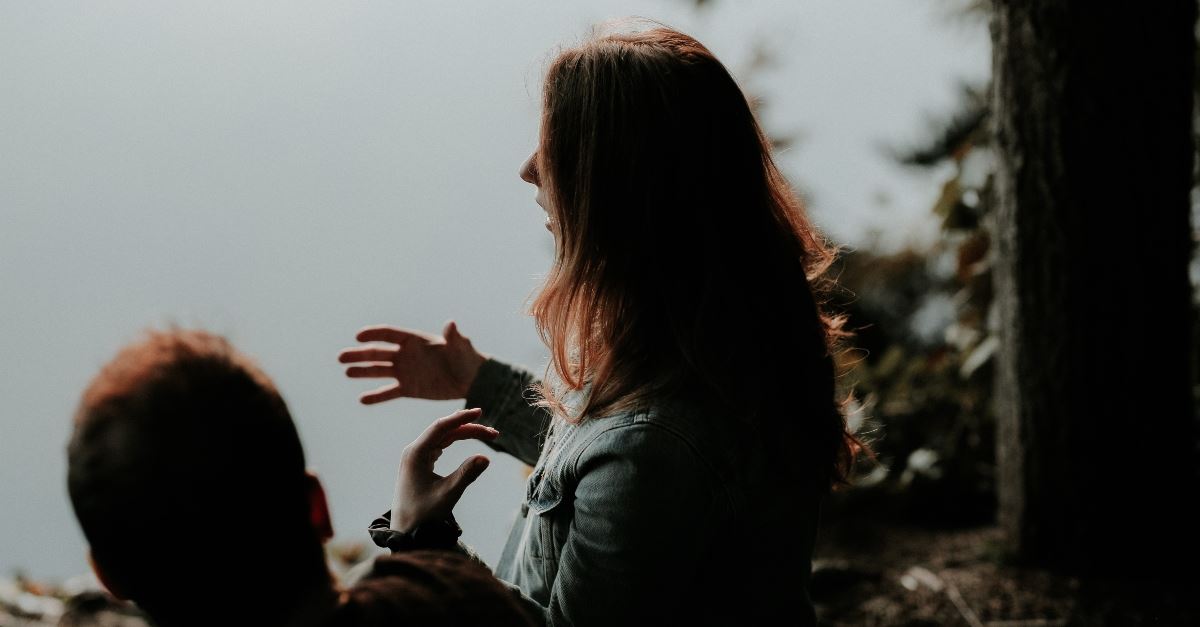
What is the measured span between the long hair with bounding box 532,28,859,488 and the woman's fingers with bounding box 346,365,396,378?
41cm

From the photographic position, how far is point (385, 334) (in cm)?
148

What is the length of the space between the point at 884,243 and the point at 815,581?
2.02 meters

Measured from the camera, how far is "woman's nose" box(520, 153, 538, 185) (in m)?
1.25

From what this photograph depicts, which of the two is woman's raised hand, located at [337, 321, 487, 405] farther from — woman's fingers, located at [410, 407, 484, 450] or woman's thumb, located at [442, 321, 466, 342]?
woman's fingers, located at [410, 407, 484, 450]

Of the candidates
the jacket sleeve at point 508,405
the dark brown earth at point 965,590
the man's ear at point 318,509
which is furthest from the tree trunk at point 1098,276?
the man's ear at point 318,509

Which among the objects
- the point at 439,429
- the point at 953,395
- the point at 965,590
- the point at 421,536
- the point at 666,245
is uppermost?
the point at 666,245

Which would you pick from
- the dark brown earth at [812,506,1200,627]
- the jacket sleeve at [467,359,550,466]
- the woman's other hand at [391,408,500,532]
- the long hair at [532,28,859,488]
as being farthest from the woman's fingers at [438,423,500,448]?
the dark brown earth at [812,506,1200,627]

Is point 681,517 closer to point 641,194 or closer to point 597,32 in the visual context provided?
point 641,194

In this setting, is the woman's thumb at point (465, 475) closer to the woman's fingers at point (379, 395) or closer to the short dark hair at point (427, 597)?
the short dark hair at point (427, 597)

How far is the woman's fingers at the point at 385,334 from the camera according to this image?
57.9 inches

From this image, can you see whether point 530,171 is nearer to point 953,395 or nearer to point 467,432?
point 467,432

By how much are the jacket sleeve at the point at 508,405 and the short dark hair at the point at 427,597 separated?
496mm

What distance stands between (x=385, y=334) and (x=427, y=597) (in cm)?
62

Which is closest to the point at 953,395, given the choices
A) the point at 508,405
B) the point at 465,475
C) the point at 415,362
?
the point at 508,405
